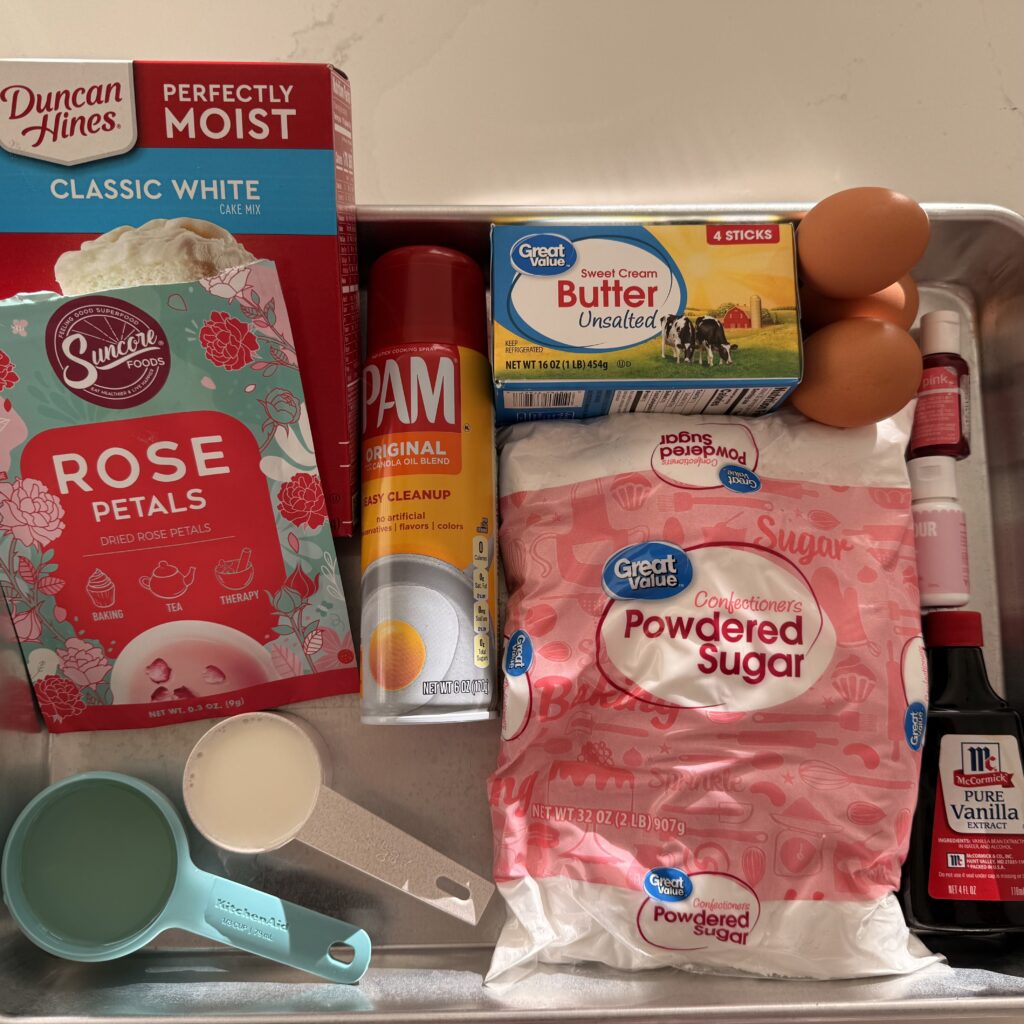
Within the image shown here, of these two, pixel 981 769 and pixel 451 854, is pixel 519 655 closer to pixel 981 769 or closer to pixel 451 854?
pixel 451 854

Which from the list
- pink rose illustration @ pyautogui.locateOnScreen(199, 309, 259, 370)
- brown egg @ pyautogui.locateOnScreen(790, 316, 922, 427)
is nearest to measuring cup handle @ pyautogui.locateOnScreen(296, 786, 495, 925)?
pink rose illustration @ pyautogui.locateOnScreen(199, 309, 259, 370)

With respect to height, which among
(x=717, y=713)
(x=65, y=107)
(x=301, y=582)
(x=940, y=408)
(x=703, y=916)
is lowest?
(x=703, y=916)

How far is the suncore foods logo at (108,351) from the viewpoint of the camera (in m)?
0.60

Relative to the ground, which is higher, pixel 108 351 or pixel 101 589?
pixel 108 351

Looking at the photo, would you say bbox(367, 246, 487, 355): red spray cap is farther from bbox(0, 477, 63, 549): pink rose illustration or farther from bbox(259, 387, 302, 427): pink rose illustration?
bbox(0, 477, 63, 549): pink rose illustration

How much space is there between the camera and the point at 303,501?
2.10ft

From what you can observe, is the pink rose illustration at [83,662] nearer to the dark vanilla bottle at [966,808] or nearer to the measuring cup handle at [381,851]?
the measuring cup handle at [381,851]

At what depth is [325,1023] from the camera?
1.84 ft

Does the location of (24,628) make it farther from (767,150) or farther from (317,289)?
(767,150)

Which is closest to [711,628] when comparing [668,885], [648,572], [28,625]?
[648,572]

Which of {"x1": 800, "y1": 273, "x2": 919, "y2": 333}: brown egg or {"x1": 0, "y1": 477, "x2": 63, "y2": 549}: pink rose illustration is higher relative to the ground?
{"x1": 800, "y1": 273, "x2": 919, "y2": 333}: brown egg

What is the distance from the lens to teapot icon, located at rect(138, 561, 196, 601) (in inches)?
25.1

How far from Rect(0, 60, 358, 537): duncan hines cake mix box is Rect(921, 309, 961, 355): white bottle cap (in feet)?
1.44

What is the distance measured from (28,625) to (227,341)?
26cm
